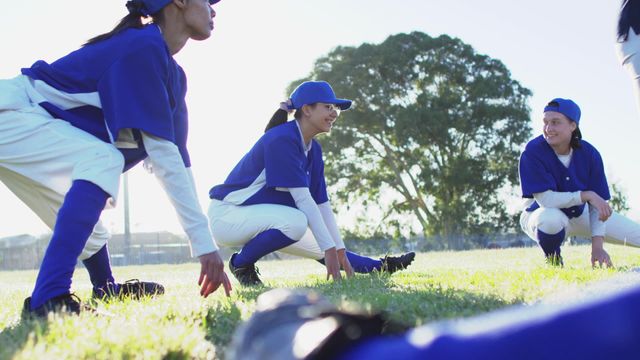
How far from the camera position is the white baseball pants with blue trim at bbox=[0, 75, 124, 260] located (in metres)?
2.82

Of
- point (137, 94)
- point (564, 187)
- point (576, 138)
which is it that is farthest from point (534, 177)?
point (137, 94)

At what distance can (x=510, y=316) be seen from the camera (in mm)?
788

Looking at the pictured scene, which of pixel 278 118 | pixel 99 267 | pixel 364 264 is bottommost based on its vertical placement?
pixel 364 264

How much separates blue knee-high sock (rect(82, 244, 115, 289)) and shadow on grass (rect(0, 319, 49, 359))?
4.25 feet

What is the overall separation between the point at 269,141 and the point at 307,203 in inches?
22.8

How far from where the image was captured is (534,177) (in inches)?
221

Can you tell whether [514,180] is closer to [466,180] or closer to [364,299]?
[466,180]

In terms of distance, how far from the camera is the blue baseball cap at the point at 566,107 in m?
5.56

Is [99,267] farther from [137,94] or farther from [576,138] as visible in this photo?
[576,138]

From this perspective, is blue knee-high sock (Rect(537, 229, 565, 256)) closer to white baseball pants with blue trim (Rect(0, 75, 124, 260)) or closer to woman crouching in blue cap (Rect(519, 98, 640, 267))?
woman crouching in blue cap (Rect(519, 98, 640, 267))

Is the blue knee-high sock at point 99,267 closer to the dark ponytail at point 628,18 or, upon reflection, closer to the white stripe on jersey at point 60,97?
the white stripe on jersey at point 60,97

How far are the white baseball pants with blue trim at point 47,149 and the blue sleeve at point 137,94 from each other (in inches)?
6.1

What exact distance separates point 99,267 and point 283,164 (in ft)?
5.23

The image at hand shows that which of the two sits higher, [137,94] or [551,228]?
[137,94]
